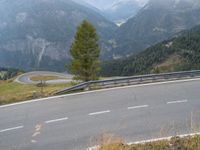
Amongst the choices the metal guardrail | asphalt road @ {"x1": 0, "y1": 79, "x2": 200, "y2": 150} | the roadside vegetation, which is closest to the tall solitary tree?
the metal guardrail

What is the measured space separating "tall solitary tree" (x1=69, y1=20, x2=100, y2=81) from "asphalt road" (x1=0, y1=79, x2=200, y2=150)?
20.6m

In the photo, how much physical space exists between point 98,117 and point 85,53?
83.8 feet

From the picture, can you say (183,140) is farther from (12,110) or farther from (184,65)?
(184,65)

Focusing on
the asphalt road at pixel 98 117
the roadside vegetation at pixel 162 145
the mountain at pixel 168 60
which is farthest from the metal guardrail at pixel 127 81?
the mountain at pixel 168 60

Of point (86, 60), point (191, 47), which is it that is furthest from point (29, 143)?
point (191, 47)

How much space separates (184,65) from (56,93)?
149556 millimetres

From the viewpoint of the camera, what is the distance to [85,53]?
38312 mm

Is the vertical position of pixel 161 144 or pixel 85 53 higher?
pixel 85 53

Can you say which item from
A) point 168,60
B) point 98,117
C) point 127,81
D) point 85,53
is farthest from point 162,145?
point 168,60

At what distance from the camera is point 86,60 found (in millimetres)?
38750

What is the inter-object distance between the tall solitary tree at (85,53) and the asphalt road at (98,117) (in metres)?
20.6

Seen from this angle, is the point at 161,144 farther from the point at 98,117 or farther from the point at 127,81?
the point at 127,81

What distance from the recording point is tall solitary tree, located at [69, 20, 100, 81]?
124ft

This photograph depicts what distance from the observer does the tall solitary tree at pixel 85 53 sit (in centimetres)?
3794
